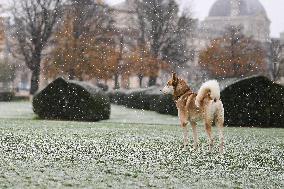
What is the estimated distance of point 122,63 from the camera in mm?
69312

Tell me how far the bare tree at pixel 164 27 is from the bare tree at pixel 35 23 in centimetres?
1084

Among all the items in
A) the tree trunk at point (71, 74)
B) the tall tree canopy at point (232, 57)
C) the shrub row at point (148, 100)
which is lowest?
the shrub row at point (148, 100)

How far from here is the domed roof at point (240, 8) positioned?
136438 millimetres

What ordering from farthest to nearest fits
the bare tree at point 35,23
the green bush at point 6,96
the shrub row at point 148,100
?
the bare tree at point 35,23
the green bush at point 6,96
the shrub row at point 148,100

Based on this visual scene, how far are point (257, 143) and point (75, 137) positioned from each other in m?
4.21

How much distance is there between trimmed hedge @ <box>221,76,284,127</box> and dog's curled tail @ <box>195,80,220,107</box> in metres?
11.1

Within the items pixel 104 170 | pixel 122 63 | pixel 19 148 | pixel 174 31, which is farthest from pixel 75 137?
pixel 122 63

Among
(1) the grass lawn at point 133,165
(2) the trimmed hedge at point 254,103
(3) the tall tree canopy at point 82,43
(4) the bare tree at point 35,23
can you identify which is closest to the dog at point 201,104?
(1) the grass lawn at point 133,165

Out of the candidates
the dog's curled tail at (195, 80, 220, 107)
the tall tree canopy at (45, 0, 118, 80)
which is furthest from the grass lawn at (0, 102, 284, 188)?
the tall tree canopy at (45, 0, 118, 80)

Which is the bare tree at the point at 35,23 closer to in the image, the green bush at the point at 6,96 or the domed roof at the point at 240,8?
the green bush at the point at 6,96

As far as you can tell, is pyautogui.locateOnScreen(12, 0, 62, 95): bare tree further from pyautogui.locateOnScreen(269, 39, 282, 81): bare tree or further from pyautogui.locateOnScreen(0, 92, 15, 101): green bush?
pyautogui.locateOnScreen(269, 39, 282, 81): bare tree

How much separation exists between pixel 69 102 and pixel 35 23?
37.1 m

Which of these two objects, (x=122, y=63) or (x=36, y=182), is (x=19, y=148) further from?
(x=122, y=63)

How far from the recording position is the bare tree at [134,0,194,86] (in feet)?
209
